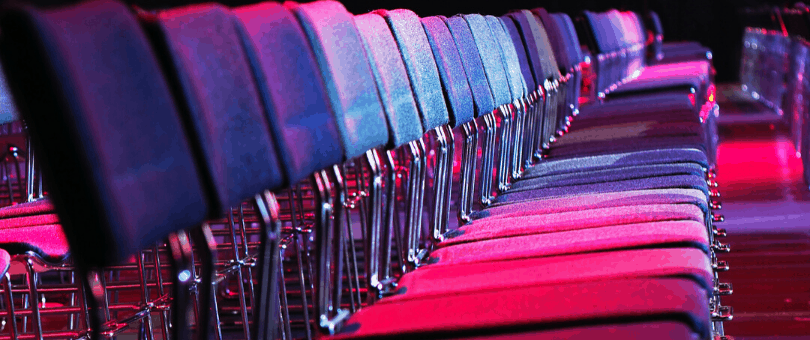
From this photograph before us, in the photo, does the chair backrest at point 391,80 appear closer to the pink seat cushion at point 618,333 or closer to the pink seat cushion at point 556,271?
the pink seat cushion at point 556,271

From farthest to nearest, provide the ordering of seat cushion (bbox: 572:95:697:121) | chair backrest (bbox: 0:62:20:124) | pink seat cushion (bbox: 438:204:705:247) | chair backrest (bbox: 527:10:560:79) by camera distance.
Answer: seat cushion (bbox: 572:95:697:121) → chair backrest (bbox: 527:10:560:79) → chair backrest (bbox: 0:62:20:124) → pink seat cushion (bbox: 438:204:705:247)

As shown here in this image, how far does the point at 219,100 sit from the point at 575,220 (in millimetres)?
962

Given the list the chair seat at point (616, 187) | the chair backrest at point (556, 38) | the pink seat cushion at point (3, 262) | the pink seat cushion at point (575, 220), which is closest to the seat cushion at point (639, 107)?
the chair backrest at point (556, 38)

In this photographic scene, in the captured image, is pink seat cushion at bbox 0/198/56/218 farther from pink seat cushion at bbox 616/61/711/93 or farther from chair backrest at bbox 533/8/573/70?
pink seat cushion at bbox 616/61/711/93

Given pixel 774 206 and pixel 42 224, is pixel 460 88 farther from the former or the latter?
pixel 774 206

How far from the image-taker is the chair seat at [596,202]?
204 cm

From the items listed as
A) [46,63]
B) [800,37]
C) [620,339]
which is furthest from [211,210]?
[800,37]

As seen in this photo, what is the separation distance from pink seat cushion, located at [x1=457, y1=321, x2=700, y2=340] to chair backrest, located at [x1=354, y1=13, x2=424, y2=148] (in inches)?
25.8

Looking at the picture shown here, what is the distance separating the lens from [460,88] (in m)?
2.21

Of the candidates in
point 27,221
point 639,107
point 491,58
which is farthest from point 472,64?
point 639,107

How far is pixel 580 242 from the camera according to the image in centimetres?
172

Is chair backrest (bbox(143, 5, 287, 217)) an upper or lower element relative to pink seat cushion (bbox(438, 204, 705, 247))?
upper

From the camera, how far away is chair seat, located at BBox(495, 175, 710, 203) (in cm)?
223

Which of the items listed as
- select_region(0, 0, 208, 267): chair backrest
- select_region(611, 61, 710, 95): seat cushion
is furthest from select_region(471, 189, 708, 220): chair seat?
select_region(611, 61, 710, 95): seat cushion
